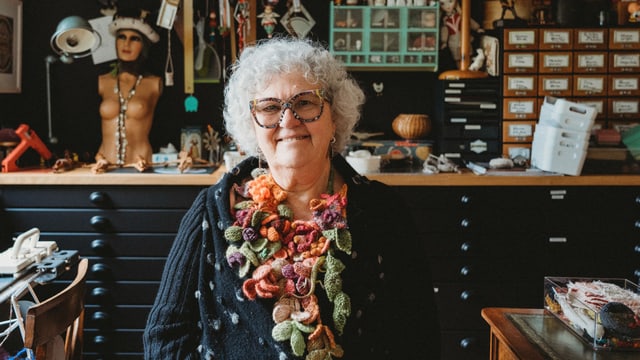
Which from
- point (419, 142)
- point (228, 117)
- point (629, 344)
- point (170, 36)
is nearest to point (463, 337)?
point (419, 142)

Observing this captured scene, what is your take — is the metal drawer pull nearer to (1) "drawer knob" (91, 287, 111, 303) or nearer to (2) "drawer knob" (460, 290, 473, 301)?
(1) "drawer knob" (91, 287, 111, 303)

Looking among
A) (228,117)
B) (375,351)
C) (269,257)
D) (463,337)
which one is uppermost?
(228,117)

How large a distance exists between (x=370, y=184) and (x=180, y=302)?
66cm

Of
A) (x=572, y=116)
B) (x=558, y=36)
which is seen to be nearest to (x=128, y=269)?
(x=572, y=116)

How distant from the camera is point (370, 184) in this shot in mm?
1752

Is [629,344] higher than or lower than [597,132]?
lower

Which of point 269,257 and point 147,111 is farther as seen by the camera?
point 147,111

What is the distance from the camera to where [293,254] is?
1580 mm

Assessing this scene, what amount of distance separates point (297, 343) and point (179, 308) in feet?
1.19

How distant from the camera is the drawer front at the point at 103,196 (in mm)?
2924

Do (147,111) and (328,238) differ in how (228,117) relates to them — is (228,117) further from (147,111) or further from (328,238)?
(147,111)

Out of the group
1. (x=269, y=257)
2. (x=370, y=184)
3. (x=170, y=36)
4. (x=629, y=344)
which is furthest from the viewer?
(x=170, y=36)

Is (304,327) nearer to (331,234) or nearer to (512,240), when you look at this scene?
(331,234)

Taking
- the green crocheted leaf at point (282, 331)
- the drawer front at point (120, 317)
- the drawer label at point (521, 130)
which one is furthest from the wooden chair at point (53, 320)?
the drawer label at point (521, 130)
